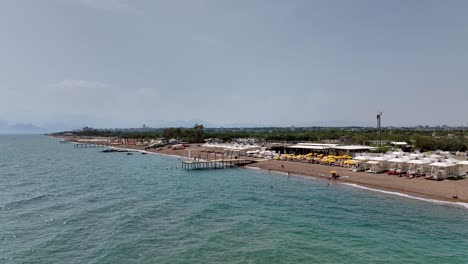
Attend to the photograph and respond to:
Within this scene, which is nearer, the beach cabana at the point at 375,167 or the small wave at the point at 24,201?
the small wave at the point at 24,201

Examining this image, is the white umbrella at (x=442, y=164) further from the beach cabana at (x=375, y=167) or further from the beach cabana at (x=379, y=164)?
the beach cabana at (x=375, y=167)

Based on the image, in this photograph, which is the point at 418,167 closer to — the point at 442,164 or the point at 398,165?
the point at 398,165

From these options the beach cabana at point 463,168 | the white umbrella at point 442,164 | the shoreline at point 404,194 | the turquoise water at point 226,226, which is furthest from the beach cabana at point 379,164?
the turquoise water at point 226,226

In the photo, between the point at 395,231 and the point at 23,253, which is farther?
the point at 395,231

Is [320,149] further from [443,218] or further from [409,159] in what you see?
[443,218]

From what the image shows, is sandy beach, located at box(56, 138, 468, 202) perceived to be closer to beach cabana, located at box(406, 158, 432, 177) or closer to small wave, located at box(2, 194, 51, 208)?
beach cabana, located at box(406, 158, 432, 177)

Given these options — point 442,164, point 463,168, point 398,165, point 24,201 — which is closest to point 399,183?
point 442,164

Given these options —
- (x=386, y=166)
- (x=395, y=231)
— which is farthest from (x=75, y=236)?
(x=386, y=166)
